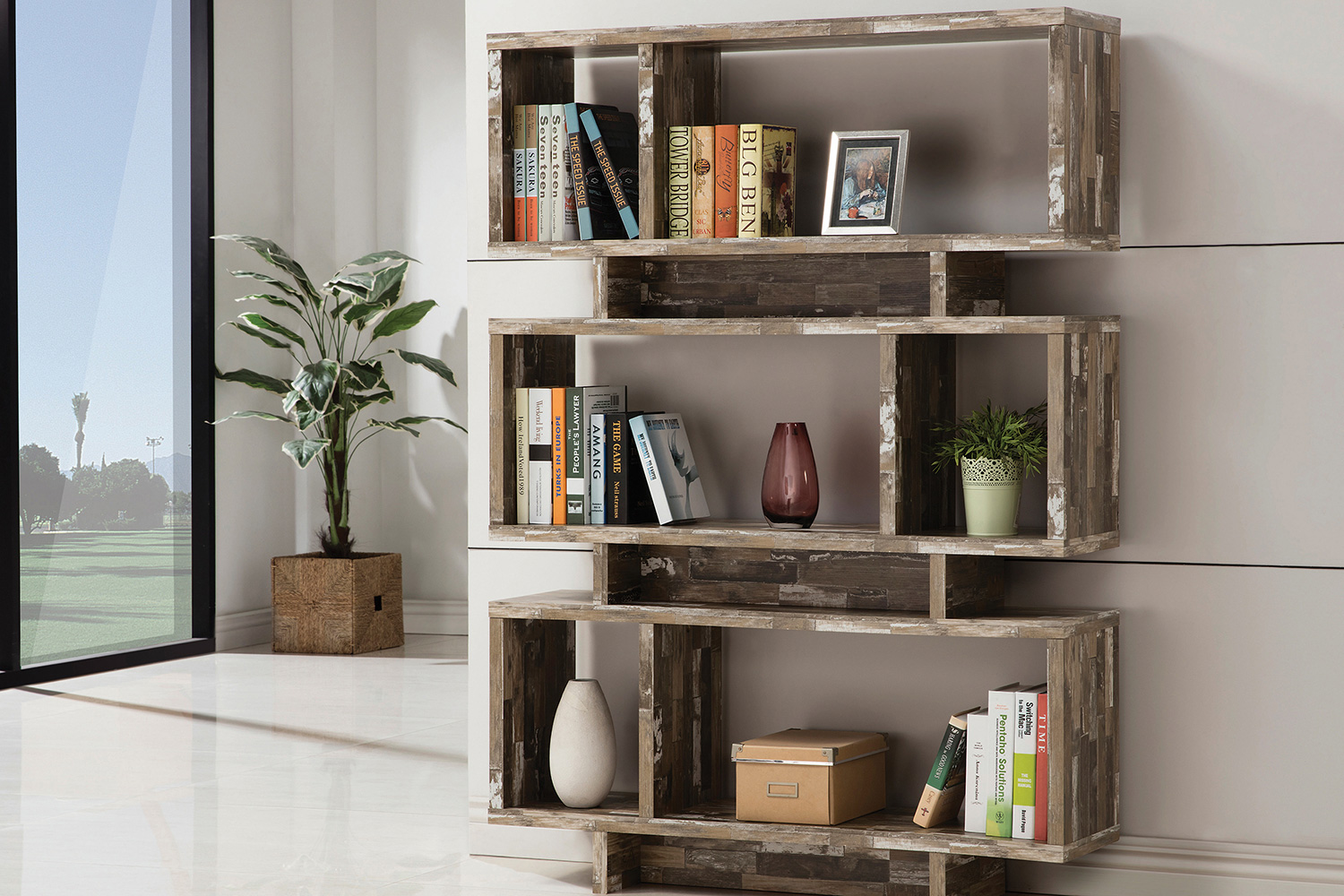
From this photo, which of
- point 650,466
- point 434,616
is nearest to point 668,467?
point 650,466

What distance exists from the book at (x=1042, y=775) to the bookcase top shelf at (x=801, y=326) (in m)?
0.59

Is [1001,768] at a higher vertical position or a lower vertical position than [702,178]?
lower

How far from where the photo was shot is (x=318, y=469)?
6.24 metres

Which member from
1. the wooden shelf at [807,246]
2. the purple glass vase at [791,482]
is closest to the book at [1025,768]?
the purple glass vase at [791,482]

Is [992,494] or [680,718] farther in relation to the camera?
[680,718]

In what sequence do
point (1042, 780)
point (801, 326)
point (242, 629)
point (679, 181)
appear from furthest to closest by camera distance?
point (242, 629) < point (679, 181) < point (801, 326) < point (1042, 780)

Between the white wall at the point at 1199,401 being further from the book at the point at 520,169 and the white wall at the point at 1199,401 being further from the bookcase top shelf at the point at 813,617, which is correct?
the book at the point at 520,169

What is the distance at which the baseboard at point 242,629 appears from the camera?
233 inches

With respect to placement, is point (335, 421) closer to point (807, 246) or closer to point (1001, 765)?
point (807, 246)

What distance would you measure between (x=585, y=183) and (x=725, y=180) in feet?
0.85

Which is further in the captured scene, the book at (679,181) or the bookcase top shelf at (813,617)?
the book at (679,181)

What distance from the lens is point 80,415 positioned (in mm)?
5438

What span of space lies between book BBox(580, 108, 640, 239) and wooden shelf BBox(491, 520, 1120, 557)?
53 cm

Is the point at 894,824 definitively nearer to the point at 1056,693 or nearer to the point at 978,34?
the point at 1056,693
